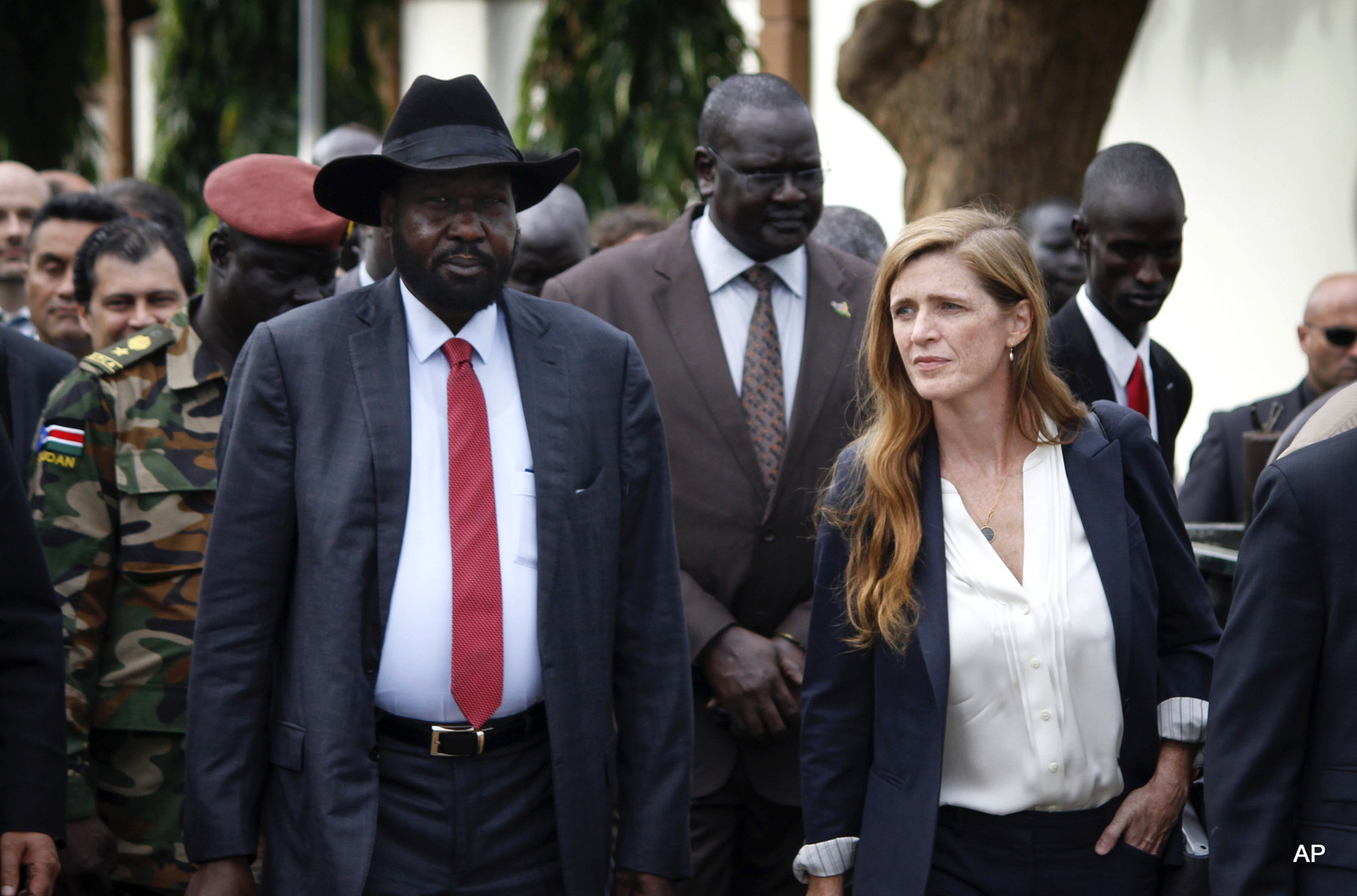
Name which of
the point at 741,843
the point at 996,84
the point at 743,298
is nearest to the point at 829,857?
the point at 741,843

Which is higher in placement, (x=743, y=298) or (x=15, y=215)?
(x=15, y=215)

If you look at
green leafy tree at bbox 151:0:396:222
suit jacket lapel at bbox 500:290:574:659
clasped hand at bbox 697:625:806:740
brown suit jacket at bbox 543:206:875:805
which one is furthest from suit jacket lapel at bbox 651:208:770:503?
green leafy tree at bbox 151:0:396:222

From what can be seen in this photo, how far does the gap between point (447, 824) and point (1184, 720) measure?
4.71 feet

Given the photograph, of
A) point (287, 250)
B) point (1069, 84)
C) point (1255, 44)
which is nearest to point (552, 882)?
point (287, 250)

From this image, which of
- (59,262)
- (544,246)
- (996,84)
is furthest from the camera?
(996,84)

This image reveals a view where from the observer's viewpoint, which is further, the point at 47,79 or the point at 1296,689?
the point at 47,79

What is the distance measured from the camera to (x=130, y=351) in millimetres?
3975

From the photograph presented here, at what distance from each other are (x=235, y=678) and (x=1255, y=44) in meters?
6.97

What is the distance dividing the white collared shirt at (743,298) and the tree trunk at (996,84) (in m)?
3.41

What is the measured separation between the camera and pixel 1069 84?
25.1ft

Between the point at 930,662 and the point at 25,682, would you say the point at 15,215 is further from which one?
the point at 930,662

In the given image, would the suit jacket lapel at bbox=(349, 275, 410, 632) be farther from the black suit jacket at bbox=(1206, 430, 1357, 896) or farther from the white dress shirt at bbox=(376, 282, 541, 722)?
the black suit jacket at bbox=(1206, 430, 1357, 896)

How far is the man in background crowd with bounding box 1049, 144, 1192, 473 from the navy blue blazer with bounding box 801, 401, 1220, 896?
3.95 feet

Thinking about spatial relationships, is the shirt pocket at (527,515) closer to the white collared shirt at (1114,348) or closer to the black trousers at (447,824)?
the black trousers at (447,824)
